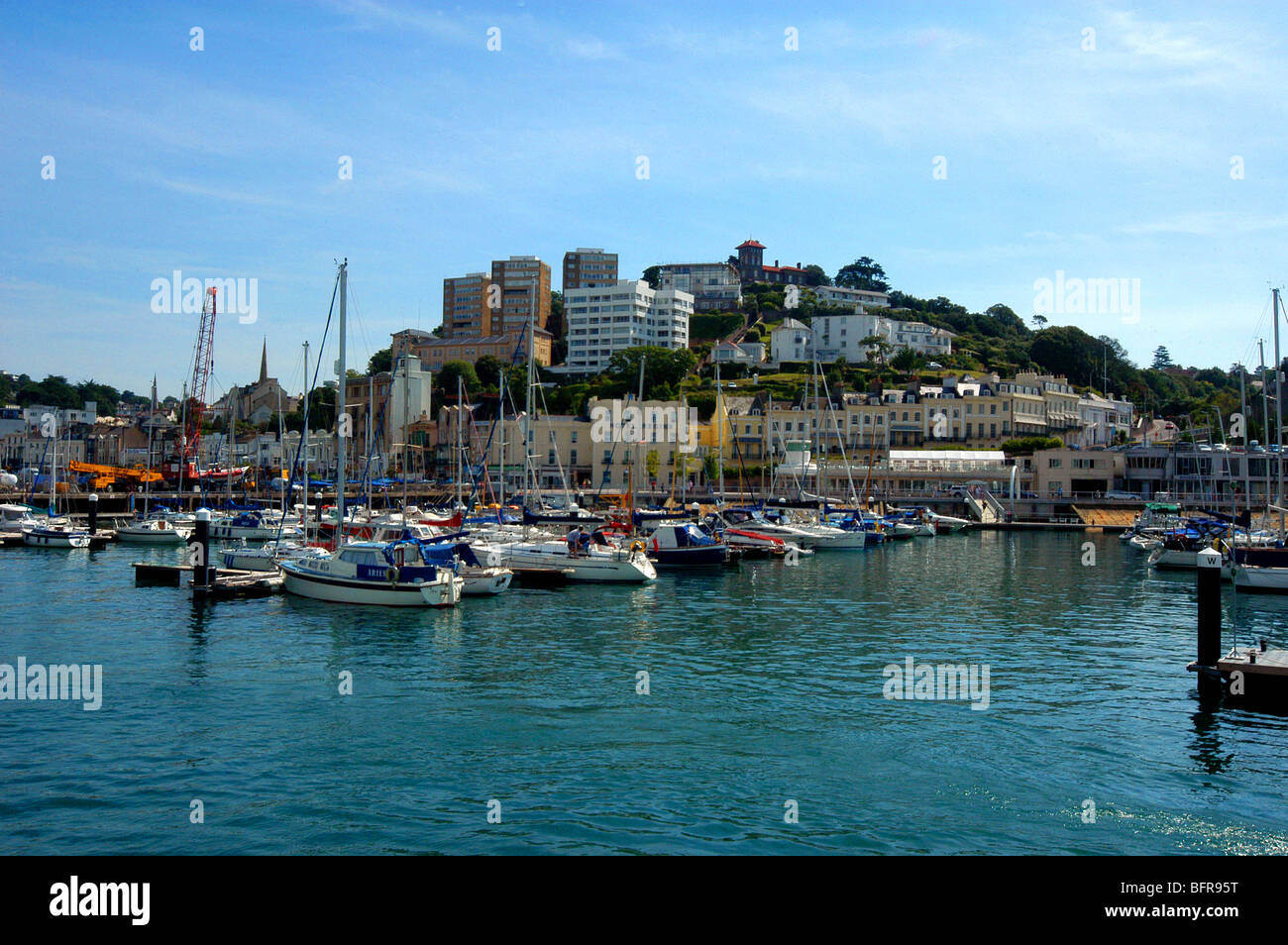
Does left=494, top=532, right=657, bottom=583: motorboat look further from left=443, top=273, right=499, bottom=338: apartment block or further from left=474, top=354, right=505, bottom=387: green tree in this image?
left=443, top=273, right=499, bottom=338: apartment block

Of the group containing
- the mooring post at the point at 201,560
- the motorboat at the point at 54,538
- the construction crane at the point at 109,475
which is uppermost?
the construction crane at the point at 109,475

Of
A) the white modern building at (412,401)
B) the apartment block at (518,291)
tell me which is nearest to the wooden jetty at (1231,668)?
the white modern building at (412,401)

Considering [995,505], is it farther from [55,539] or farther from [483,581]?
[55,539]

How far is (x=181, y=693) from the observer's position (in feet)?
72.2

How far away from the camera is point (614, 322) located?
520ft

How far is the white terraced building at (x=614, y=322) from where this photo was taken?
15788cm

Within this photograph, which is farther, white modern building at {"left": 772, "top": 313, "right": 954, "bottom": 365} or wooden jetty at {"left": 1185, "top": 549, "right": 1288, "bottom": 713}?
white modern building at {"left": 772, "top": 313, "right": 954, "bottom": 365}

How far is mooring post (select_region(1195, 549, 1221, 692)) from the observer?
21344 millimetres

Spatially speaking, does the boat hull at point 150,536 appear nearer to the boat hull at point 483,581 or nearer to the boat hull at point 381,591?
the boat hull at point 381,591

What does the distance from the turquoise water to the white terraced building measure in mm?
125681

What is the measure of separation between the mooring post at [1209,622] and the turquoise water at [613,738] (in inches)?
52.6

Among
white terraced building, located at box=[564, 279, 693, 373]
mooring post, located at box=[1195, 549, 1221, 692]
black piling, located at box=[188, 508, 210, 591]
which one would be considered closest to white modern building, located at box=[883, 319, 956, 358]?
white terraced building, located at box=[564, 279, 693, 373]
